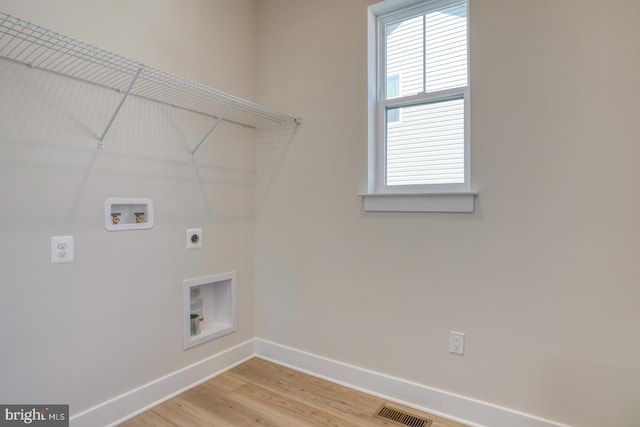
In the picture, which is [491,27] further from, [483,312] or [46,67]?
[46,67]

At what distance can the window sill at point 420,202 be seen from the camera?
5.89ft

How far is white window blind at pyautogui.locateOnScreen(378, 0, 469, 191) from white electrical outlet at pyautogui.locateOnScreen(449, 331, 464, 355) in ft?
2.63

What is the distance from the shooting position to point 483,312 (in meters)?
1.77

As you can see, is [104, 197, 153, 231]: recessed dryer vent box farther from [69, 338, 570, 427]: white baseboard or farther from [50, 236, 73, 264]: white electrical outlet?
[69, 338, 570, 427]: white baseboard

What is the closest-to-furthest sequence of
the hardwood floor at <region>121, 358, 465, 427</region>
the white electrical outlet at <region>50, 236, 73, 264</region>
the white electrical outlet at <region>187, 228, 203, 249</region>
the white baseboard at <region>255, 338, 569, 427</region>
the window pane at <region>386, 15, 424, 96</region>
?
the white electrical outlet at <region>50, 236, 73, 264</region> → the white baseboard at <region>255, 338, 569, 427</region> → the hardwood floor at <region>121, 358, 465, 427</region> → the window pane at <region>386, 15, 424, 96</region> → the white electrical outlet at <region>187, 228, 203, 249</region>

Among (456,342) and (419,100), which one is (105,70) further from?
(456,342)

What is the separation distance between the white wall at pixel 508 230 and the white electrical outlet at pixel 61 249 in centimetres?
133

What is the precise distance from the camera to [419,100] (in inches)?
79.3

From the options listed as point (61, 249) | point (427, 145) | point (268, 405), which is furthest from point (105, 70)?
point (268, 405)

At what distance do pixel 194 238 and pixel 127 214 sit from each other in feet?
1.45

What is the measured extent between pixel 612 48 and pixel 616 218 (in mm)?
739

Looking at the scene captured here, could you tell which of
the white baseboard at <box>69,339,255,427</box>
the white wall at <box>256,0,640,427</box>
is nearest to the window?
the white wall at <box>256,0,640,427</box>

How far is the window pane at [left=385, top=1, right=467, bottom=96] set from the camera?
6.26 ft

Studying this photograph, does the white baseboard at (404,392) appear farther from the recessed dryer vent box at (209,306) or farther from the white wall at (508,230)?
the recessed dryer vent box at (209,306)
